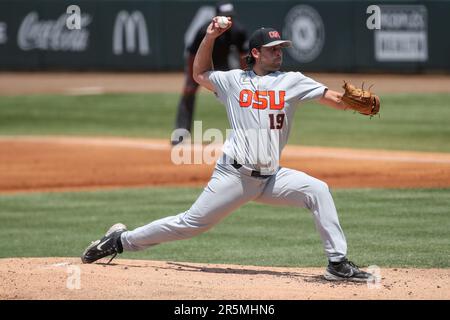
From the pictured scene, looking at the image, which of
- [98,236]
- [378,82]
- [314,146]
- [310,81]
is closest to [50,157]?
[314,146]

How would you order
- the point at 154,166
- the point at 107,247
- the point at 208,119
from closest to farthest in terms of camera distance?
the point at 107,247 → the point at 154,166 → the point at 208,119

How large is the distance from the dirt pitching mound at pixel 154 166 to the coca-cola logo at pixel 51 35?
1079 centimetres

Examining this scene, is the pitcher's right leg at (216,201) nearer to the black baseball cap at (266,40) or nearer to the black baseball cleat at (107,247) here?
the black baseball cleat at (107,247)

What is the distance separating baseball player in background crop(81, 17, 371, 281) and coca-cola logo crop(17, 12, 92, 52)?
21.2 metres

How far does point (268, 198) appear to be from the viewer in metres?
7.25

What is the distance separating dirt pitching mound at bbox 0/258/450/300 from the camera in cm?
668

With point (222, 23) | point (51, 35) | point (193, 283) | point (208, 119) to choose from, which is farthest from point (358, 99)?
point (51, 35)

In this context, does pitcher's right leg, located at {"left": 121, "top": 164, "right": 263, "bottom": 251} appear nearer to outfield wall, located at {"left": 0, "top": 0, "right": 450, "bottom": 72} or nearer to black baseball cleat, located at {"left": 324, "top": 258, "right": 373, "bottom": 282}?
black baseball cleat, located at {"left": 324, "top": 258, "right": 373, "bottom": 282}

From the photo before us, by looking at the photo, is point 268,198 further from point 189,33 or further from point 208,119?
point 189,33

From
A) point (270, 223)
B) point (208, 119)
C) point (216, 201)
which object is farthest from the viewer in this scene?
point (208, 119)

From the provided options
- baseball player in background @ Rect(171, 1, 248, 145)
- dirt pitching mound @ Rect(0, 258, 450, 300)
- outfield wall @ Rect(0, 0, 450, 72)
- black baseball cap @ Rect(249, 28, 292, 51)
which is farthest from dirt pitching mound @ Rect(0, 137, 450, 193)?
outfield wall @ Rect(0, 0, 450, 72)

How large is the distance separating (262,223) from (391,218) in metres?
1.42

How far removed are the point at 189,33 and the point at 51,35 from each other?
414 cm

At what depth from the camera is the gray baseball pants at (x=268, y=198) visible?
708 centimetres
